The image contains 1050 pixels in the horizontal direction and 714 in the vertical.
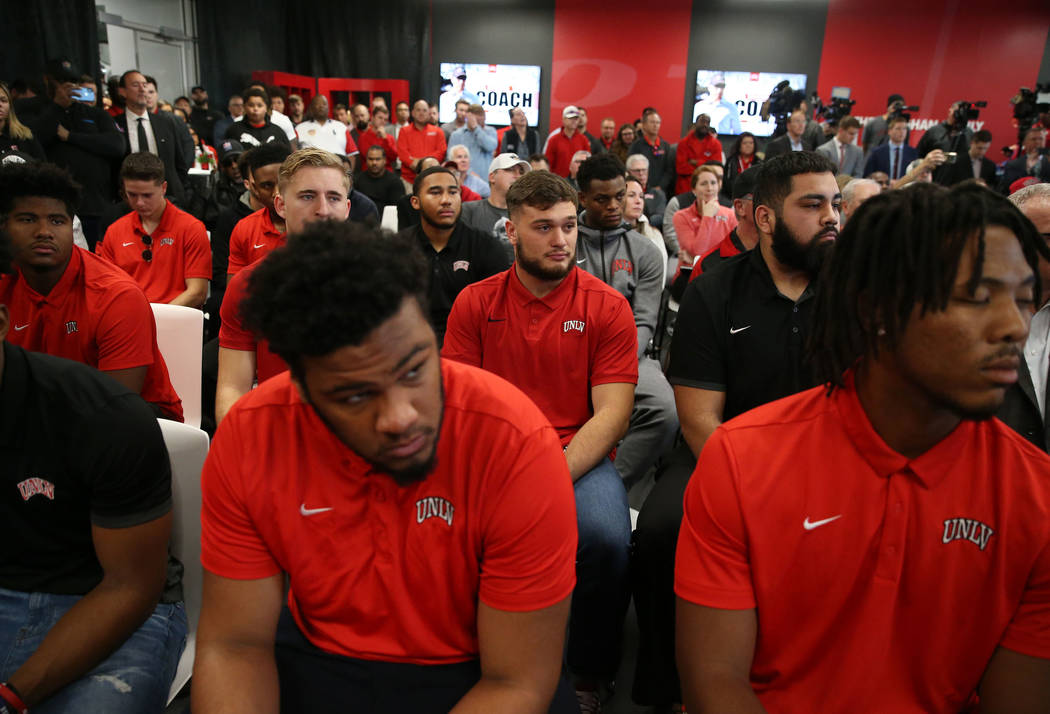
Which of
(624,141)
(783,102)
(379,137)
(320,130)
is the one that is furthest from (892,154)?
(320,130)

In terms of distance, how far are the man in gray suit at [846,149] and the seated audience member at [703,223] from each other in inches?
128

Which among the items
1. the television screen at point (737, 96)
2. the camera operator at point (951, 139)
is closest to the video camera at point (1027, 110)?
the camera operator at point (951, 139)

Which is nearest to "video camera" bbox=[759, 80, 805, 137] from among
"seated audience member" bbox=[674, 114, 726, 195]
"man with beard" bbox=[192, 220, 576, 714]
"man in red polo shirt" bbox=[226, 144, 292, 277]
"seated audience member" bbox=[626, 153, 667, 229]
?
"seated audience member" bbox=[674, 114, 726, 195]

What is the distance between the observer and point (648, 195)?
5680 mm

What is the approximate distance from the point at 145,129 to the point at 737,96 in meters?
8.57

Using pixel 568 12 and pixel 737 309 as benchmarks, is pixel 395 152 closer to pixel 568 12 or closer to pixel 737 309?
pixel 568 12

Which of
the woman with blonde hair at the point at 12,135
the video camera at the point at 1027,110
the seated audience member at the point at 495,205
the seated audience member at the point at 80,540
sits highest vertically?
the video camera at the point at 1027,110

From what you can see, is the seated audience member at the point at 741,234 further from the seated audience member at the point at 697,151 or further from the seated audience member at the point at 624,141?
the seated audience member at the point at 624,141

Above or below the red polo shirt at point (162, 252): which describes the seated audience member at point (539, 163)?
above

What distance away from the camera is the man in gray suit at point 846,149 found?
689cm

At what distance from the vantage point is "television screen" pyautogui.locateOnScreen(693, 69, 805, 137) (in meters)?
10.4

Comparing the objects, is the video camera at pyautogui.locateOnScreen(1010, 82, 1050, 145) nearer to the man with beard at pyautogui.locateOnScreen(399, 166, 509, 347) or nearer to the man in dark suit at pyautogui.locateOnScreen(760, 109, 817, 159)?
the man in dark suit at pyautogui.locateOnScreen(760, 109, 817, 159)

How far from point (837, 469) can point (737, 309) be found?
36.3 inches

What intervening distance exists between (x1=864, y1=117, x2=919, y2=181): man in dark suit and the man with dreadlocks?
273 inches
